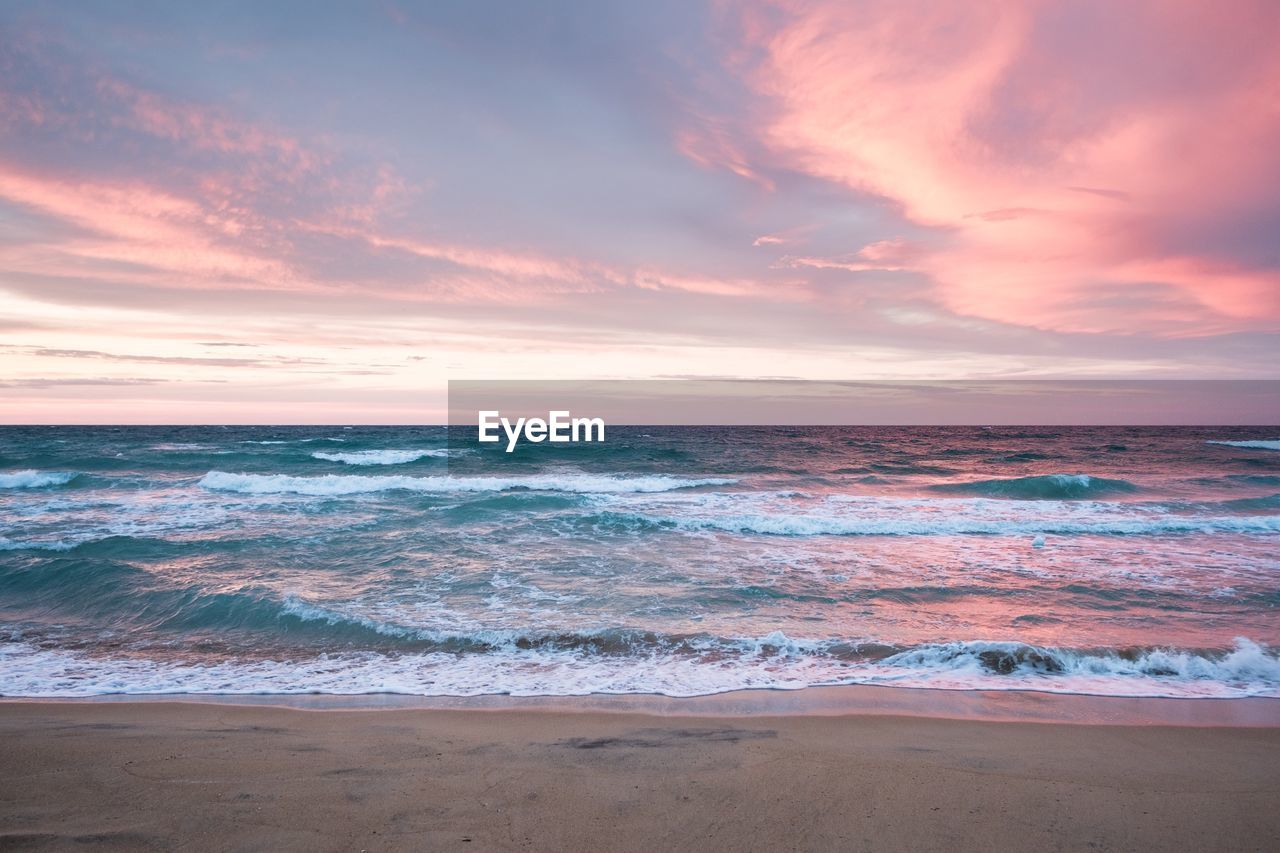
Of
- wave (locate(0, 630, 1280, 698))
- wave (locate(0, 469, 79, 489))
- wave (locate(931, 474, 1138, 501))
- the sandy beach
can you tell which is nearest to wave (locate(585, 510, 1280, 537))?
wave (locate(931, 474, 1138, 501))

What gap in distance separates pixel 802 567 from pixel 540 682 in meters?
7.37

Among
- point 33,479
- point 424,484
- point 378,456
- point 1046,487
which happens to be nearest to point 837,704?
point 424,484

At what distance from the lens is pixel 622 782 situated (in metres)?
4.48

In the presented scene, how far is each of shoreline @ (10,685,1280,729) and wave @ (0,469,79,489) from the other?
83.1 ft

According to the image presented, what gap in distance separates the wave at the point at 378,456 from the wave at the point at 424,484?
6.58 m

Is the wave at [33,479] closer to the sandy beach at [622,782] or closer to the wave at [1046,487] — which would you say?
the sandy beach at [622,782]

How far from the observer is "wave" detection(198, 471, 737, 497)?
81.1ft

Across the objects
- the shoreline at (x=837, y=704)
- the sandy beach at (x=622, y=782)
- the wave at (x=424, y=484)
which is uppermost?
the sandy beach at (x=622, y=782)

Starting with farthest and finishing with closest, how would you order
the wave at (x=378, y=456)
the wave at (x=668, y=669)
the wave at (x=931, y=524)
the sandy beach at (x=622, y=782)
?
the wave at (x=378, y=456), the wave at (x=931, y=524), the wave at (x=668, y=669), the sandy beach at (x=622, y=782)

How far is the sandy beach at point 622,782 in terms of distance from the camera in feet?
12.6

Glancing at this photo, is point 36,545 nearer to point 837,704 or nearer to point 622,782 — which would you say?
point 622,782

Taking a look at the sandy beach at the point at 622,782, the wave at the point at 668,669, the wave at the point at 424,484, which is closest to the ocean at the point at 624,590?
the wave at the point at 668,669

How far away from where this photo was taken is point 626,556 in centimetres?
1379

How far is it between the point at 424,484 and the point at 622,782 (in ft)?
75.9
